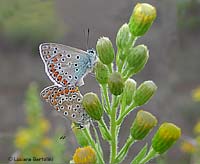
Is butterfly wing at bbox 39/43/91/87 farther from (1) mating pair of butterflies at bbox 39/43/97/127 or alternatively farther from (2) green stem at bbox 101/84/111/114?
(2) green stem at bbox 101/84/111/114

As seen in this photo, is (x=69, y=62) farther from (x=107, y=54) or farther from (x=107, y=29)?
(x=107, y=29)

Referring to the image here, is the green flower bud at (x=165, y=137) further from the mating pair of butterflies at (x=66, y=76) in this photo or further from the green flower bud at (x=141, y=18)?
the green flower bud at (x=141, y=18)

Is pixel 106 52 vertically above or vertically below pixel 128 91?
above

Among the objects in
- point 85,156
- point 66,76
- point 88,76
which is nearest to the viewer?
point 85,156

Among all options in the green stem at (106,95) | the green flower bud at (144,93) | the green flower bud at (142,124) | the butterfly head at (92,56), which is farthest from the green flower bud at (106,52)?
the green flower bud at (142,124)

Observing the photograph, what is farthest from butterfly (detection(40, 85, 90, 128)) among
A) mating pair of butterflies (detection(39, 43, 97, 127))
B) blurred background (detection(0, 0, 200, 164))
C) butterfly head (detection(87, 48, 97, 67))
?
blurred background (detection(0, 0, 200, 164))

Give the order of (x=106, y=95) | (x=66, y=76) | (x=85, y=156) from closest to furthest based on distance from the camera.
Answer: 1. (x=85, y=156)
2. (x=66, y=76)
3. (x=106, y=95)

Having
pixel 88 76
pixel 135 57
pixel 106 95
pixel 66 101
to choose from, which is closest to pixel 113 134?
pixel 106 95

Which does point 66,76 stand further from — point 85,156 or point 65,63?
point 85,156
